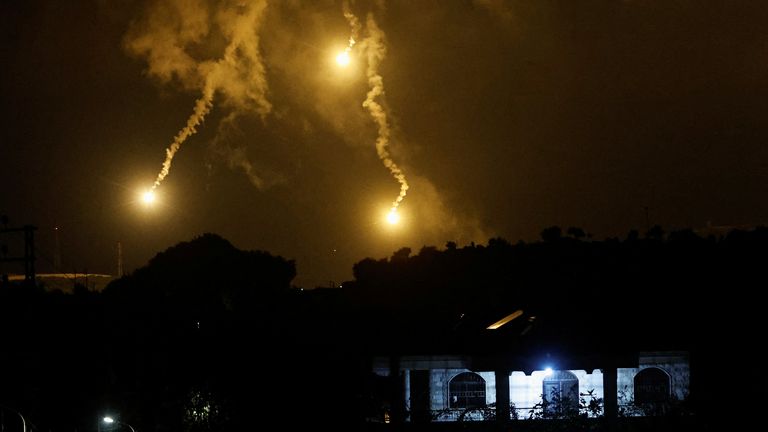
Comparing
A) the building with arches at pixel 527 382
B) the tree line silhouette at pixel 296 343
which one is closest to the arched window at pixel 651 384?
the building with arches at pixel 527 382

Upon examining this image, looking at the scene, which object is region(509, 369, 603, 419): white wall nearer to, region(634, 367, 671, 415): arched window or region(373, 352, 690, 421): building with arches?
region(373, 352, 690, 421): building with arches

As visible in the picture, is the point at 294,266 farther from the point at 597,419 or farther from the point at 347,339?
the point at 597,419

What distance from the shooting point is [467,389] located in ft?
109

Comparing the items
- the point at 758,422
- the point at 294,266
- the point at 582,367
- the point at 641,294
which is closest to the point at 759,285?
the point at 641,294

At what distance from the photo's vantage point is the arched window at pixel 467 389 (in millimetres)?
33312

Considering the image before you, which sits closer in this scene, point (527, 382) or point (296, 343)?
point (296, 343)

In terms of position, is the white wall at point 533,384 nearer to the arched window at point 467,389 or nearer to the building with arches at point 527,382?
the building with arches at point 527,382

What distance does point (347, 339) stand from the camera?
31750 millimetres

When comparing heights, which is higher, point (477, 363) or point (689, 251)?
point (689, 251)

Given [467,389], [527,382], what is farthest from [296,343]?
[527,382]

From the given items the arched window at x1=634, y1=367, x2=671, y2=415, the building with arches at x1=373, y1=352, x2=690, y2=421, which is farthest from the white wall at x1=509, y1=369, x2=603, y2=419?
the arched window at x1=634, y1=367, x2=671, y2=415

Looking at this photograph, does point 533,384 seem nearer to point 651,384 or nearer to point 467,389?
point 467,389

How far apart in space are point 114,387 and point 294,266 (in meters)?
47.0

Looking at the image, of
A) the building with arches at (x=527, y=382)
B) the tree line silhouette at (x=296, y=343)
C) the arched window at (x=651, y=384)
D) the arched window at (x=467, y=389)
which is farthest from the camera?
the arched window at (x=467, y=389)
